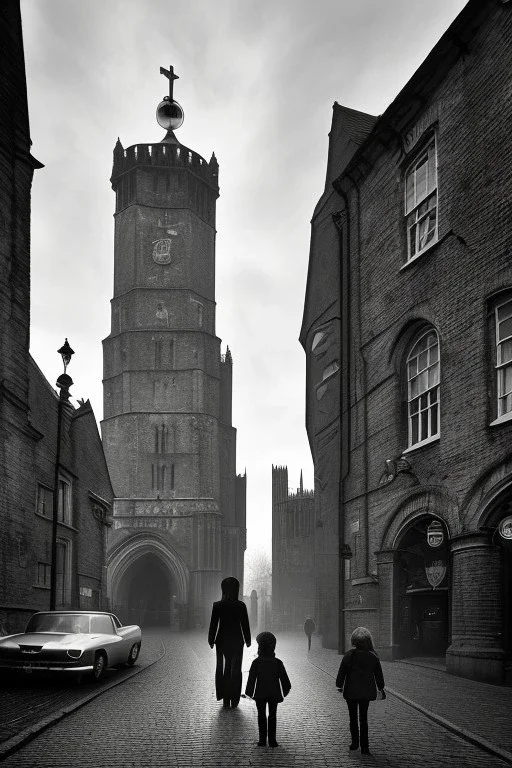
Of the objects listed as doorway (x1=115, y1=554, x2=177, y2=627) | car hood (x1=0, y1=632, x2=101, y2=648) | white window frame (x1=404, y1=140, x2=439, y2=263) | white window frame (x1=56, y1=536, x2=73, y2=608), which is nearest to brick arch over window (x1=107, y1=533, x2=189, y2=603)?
doorway (x1=115, y1=554, x2=177, y2=627)

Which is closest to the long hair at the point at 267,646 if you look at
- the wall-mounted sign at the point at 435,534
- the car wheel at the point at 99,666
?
the car wheel at the point at 99,666

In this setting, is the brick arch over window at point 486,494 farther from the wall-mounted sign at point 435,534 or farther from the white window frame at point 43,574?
the white window frame at point 43,574

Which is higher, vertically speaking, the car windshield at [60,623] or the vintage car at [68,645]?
the car windshield at [60,623]

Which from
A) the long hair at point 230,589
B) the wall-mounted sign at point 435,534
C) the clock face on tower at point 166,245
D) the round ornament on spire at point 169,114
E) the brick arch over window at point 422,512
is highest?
the round ornament on spire at point 169,114

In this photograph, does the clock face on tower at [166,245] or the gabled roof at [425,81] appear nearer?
the gabled roof at [425,81]

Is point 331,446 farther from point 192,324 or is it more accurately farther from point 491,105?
point 192,324

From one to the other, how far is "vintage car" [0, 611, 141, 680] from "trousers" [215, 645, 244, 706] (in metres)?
3.79

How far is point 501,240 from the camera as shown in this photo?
51.2 feet

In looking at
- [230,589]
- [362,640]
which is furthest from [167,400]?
[362,640]

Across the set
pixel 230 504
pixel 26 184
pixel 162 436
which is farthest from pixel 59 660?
pixel 230 504

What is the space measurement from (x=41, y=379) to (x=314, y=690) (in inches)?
566

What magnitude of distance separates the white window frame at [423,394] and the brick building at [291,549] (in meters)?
52.6

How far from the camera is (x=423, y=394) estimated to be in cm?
1894

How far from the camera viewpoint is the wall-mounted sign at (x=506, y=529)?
14.5 meters
